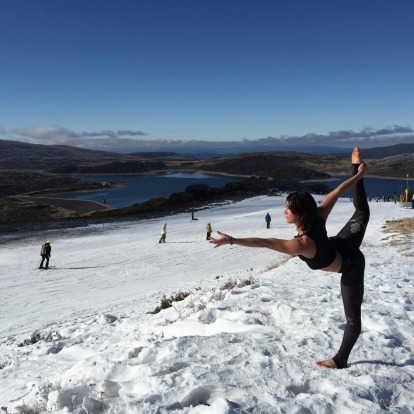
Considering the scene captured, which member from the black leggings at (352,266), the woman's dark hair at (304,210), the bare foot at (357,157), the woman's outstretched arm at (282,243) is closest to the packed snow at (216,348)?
the black leggings at (352,266)

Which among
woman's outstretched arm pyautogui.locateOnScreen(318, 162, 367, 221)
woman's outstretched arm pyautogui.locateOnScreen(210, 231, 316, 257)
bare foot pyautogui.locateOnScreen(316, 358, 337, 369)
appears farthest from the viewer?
bare foot pyautogui.locateOnScreen(316, 358, 337, 369)

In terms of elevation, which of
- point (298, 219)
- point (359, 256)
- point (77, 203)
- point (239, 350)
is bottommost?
point (77, 203)

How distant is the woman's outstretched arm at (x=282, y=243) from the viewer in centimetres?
321

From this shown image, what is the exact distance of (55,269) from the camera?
1817 cm

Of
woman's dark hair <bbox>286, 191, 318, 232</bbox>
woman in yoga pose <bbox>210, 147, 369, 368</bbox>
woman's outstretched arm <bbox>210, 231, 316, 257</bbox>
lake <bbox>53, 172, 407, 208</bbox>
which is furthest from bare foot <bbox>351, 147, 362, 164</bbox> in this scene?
lake <bbox>53, 172, 407, 208</bbox>

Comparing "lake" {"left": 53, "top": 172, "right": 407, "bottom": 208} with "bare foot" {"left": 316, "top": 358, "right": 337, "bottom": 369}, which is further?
"lake" {"left": 53, "top": 172, "right": 407, "bottom": 208}

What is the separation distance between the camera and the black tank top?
Result: 3387 mm

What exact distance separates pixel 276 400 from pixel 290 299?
11.9 feet

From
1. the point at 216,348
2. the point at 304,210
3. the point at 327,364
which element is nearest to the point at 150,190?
the point at 216,348

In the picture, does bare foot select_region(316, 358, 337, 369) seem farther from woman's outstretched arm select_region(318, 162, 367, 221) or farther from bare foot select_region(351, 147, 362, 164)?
bare foot select_region(351, 147, 362, 164)

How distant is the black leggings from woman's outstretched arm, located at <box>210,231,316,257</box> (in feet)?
1.69

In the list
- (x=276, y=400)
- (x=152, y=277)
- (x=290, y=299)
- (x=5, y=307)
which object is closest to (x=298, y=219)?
(x=276, y=400)

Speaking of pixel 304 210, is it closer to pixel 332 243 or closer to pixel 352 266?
pixel 332 243

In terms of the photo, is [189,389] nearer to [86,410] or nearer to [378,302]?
[86,410]
